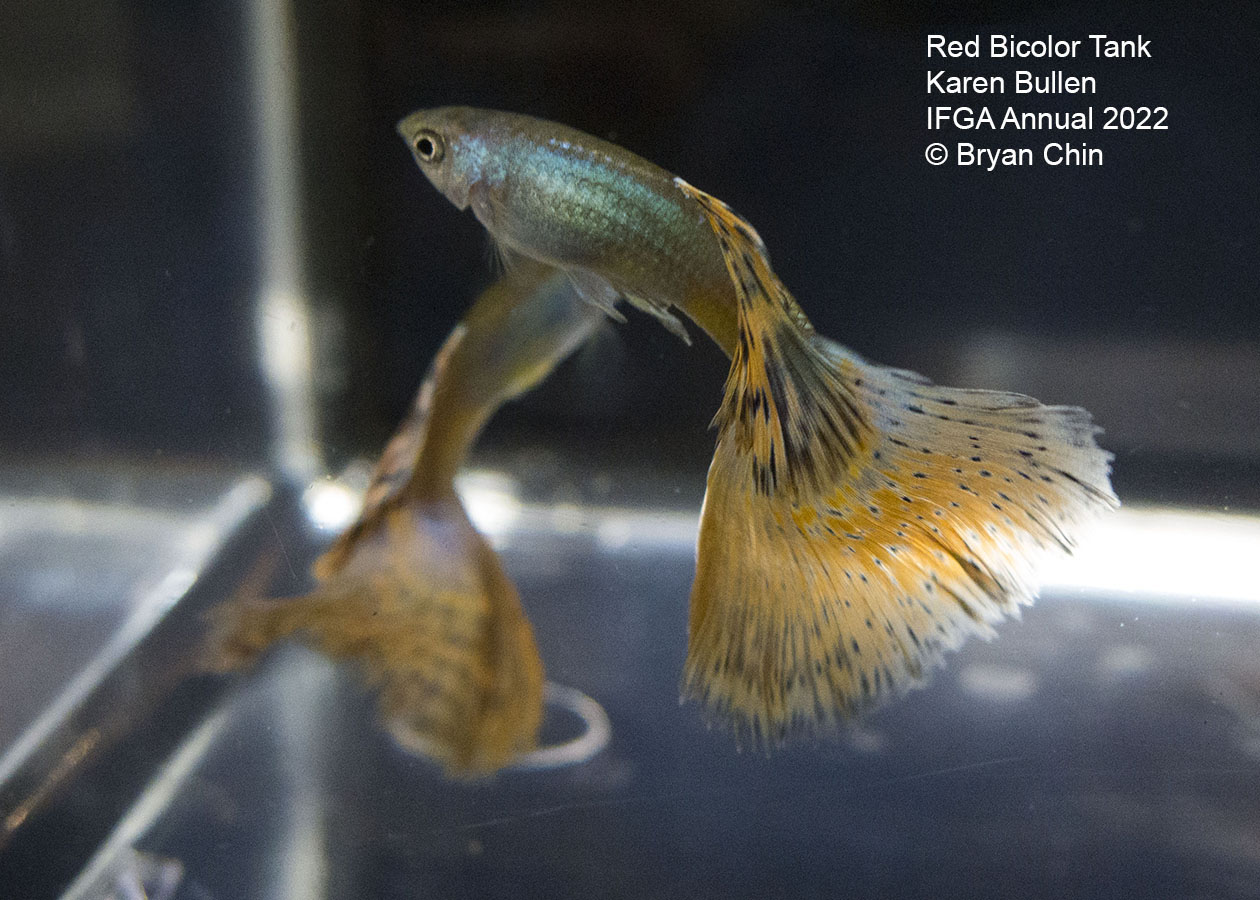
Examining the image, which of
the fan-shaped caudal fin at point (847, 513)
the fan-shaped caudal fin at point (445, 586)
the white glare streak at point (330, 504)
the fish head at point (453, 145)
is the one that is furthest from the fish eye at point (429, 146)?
the white glare streak at point (330, 504)

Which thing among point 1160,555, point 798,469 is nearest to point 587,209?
point 798,469

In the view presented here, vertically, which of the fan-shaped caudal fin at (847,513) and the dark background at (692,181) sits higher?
the dark background at (692,181)

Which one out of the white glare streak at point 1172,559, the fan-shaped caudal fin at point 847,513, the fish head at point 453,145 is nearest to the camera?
the fan-shaped caudal fin at point 847,513

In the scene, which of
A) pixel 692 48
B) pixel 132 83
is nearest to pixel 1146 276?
pixel 692 48

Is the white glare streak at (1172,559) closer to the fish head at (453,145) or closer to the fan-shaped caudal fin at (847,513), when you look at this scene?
the fan-shaped caudal fin at (847,513)

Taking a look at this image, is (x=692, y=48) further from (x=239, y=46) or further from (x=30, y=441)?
(x=30, y=441)

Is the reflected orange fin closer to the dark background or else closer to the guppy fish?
the guppy fish

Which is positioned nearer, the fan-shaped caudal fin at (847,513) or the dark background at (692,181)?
the fan-shaped caudal fin at (847,513)

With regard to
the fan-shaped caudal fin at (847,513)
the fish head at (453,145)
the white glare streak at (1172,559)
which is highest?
the fish head at (453,145)
